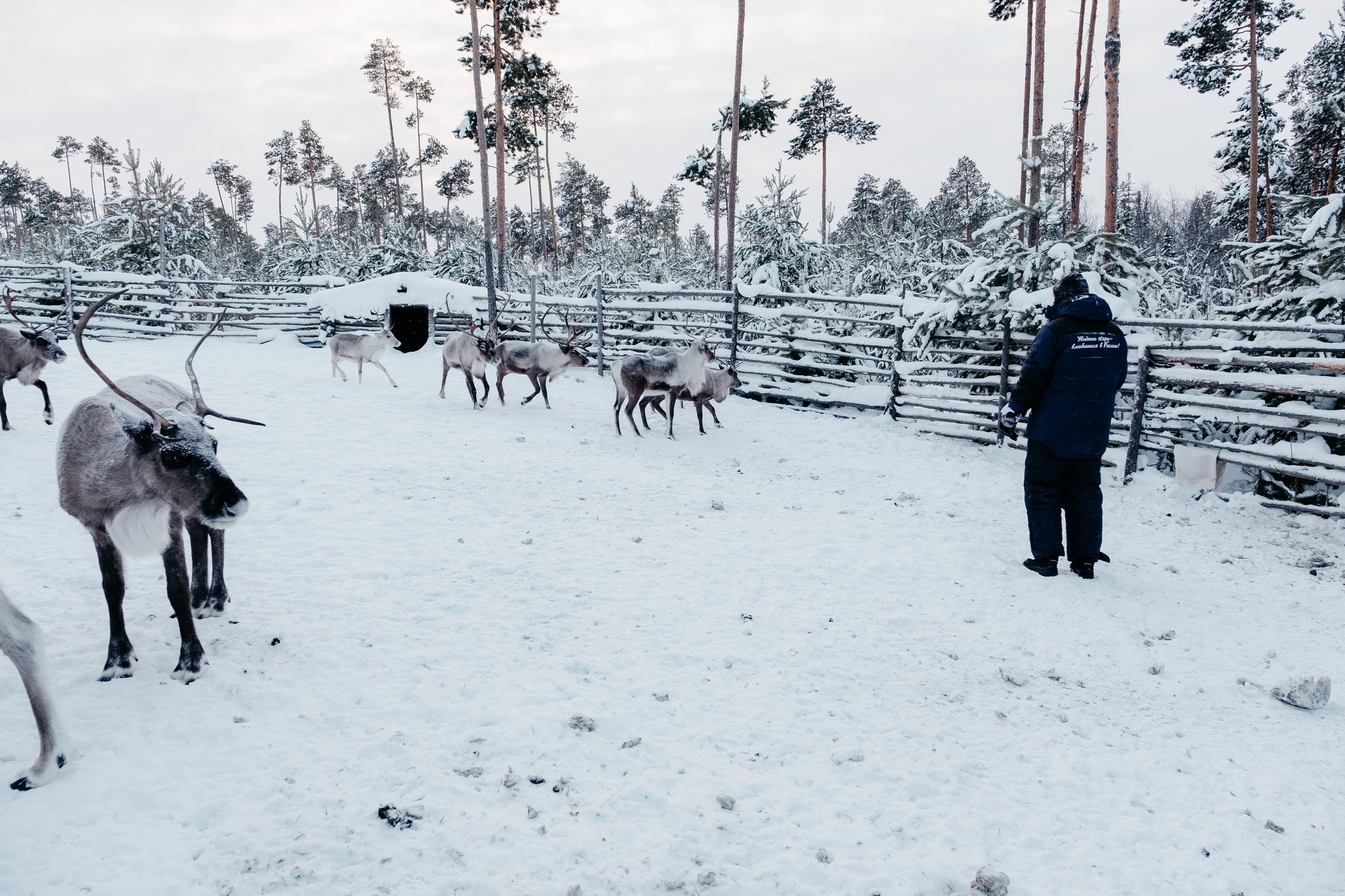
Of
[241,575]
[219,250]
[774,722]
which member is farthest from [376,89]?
[774,722]

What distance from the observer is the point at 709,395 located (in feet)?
27.9

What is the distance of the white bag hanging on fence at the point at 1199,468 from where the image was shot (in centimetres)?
596

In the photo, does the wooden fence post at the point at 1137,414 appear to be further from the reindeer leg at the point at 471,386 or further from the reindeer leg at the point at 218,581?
the reindeer leg at the point at 471,386

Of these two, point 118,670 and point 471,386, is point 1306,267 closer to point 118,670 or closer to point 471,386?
point 471,386

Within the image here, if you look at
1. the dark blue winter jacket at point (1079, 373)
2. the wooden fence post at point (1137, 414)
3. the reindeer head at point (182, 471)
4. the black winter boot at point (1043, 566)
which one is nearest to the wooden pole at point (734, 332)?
the wooden fence post at point (1137, 414)

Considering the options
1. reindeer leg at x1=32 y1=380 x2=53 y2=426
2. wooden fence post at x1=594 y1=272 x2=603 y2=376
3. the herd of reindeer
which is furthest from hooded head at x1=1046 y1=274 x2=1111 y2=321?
reindeer leg at x1=32 y1=380 x2=53 y2=426

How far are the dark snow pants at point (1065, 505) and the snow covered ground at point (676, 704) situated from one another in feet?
0.76

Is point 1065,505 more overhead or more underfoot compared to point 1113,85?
more underfoot

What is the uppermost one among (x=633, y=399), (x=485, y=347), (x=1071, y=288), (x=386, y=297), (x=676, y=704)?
(x=386, y=297)

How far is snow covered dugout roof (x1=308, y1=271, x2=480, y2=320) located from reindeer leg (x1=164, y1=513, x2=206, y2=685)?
1226 centimetres

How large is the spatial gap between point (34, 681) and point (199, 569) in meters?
1.23

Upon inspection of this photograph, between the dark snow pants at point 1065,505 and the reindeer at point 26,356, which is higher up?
the reindeer at point 26,356

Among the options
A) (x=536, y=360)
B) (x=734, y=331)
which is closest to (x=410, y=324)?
(x=536, y=360)

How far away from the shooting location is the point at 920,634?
357 centimetres
